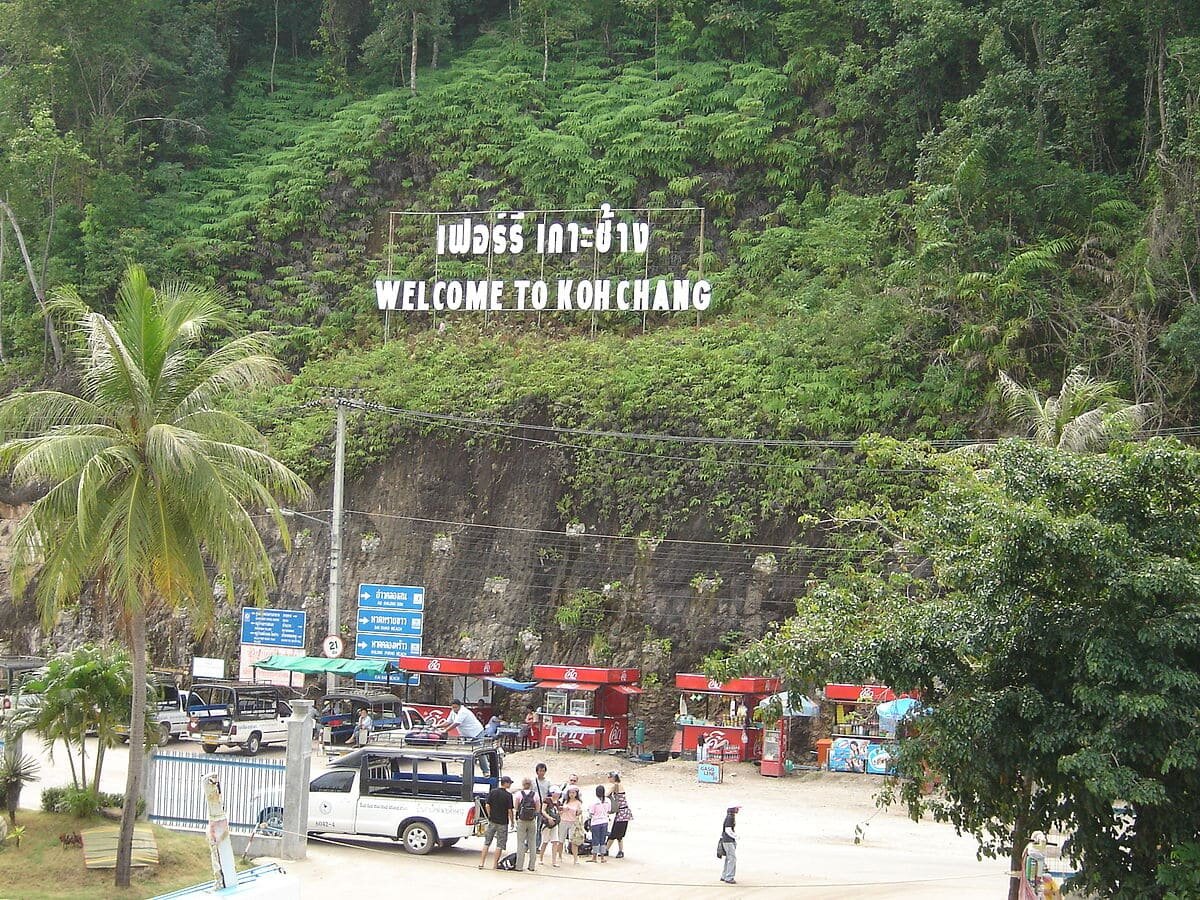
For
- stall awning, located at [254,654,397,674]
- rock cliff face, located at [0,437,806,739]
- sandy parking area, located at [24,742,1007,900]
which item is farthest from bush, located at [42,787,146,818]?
rock cliff face, located at [0,437,806,739]

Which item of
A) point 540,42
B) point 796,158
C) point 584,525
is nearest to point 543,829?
point 584,525

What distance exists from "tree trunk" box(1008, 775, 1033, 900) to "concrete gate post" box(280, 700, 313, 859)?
1030cm

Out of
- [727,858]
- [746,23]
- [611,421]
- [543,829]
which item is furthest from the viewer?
[746,23]

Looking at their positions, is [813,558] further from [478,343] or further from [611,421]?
[478,343]

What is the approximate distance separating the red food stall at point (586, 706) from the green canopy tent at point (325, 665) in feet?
13.4

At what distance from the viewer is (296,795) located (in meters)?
18.4

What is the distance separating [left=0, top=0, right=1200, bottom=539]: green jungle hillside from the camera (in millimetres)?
32406

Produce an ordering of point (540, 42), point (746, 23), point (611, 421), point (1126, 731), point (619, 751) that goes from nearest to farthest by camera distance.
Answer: point (1126, 731) < point (619, 751) < point (611, 421) < point (746, 23) < point (540, 42)

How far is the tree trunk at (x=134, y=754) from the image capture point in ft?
53.7

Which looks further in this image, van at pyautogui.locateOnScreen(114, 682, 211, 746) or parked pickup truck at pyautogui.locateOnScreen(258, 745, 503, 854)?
van at pyautogui.locateOnScreen(114, 682, 211, 746)

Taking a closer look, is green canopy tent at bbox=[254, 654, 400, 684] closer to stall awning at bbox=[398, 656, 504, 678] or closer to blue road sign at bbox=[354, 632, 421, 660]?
blue road sign at bbox=[354, 632, 421, 660]

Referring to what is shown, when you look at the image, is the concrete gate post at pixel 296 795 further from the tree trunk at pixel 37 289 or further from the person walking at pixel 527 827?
the tree trunk at pixel 37 289

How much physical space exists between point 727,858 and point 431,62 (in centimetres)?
4255

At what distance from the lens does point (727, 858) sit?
674 inches
